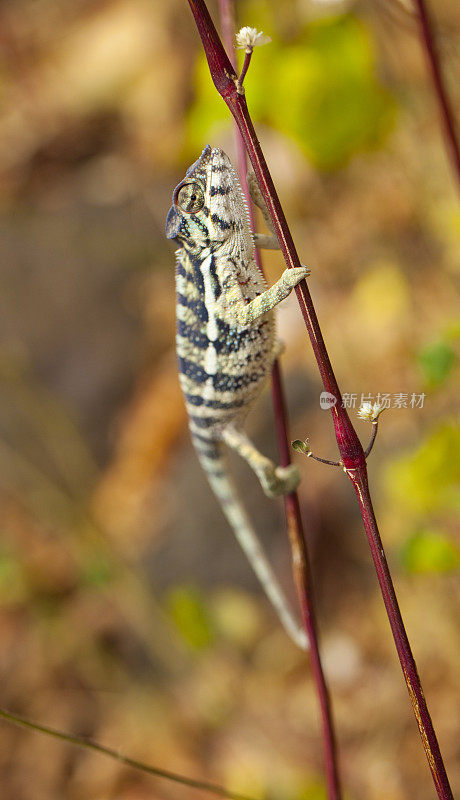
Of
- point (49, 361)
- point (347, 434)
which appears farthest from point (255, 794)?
point (49, 361)

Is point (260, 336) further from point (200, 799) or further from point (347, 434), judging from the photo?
point (200, 799)

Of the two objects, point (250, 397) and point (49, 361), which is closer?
point (250, 397)

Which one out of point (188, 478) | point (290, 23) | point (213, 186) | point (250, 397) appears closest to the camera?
point (213, 186)

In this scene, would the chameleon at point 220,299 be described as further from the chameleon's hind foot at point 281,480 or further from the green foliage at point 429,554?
the green foliage at point 429,554

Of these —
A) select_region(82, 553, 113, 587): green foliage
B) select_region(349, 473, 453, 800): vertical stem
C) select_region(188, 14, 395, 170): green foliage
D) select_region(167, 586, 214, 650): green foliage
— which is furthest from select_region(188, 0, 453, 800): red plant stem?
select_region(82, 553, 113, 587): green foliage

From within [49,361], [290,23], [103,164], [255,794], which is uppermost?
[103,164]

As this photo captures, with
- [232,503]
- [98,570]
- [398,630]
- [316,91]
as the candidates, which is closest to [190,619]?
[232,503]

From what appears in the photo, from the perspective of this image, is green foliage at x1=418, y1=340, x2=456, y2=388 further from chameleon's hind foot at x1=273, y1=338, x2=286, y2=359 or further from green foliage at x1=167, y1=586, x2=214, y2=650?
green foliage at x1=167, y1=586, x2=214, y2=650
